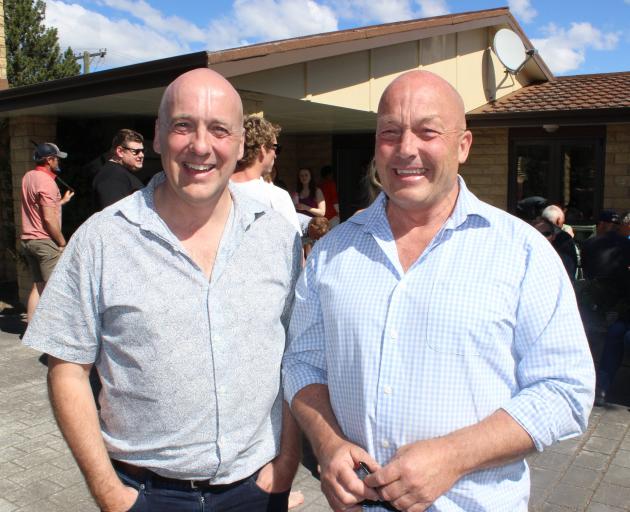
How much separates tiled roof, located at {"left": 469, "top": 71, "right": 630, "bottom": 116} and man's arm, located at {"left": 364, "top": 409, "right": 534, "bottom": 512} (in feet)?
29.3

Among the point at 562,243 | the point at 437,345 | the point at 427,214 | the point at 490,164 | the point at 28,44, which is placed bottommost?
the point at 562,243

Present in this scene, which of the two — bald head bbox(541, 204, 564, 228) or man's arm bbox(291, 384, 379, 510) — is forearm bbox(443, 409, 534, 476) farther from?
bald head bbox(541, 204, 564, 228)

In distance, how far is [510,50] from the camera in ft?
36.7

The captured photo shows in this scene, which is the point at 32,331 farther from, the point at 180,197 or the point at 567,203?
the point at 567,203

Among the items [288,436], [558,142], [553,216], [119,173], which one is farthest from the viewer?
[558,142]


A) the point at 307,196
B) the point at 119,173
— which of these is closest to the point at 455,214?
the point at 119,173

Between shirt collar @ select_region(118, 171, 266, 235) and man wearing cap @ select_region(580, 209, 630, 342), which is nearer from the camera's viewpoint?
shirt collar @ select_region(118, 171, 266, 235)

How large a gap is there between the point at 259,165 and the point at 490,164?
787 cm

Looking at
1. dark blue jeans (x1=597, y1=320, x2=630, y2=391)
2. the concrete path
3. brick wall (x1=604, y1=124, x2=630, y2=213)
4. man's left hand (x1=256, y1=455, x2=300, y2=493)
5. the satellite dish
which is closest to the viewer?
man's left hand (x1=256, y1=455, x2=300, y2=493)

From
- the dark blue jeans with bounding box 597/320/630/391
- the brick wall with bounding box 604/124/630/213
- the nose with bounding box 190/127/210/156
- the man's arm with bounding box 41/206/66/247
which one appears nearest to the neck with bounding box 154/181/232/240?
the nose with bounding box 190/127/210/156

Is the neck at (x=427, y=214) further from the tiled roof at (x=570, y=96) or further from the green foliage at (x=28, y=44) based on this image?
the green foliage at (x=28, y=44)

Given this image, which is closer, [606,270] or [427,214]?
[427,214]

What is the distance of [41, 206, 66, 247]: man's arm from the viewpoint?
6770 mm

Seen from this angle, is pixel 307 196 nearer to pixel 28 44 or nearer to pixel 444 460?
pixel 444 460
